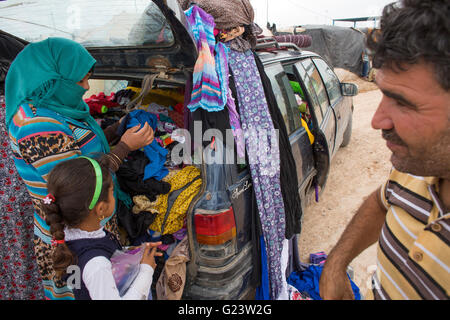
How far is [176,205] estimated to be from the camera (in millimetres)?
1830

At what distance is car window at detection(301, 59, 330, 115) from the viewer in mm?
3385

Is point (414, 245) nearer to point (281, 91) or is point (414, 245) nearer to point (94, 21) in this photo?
point (281, 91)

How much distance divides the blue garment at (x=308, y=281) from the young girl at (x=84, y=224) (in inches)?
63.2

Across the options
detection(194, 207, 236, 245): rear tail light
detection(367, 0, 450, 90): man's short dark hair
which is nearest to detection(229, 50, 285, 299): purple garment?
detection(194, 207, 236, 245): rear tail light

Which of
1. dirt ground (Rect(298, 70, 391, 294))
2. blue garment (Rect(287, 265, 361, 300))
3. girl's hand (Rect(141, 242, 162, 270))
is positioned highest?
girl's hand (Rect(141, 242, 162, 270))

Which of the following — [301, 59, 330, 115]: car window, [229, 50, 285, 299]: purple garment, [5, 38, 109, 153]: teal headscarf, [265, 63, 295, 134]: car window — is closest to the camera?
[5, 38, 109, 153]: teal headscarf

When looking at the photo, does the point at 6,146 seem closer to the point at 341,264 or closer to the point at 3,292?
the point at 3,292

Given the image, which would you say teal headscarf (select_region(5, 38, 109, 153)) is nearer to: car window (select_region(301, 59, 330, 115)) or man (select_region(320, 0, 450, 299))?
man (select_region(320, 0, 450, 299))

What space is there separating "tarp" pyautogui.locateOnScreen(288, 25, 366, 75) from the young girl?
15842 millimetres

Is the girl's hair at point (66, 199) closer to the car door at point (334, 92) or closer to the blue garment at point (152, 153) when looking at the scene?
the blue garment at point (152, 153)

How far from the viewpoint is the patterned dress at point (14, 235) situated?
2023 mm

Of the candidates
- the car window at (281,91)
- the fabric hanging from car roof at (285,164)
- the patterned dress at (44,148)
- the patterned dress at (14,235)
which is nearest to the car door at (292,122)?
the car window at (281,91)

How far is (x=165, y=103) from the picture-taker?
295 centimetres

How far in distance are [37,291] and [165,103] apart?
2.06 meters
